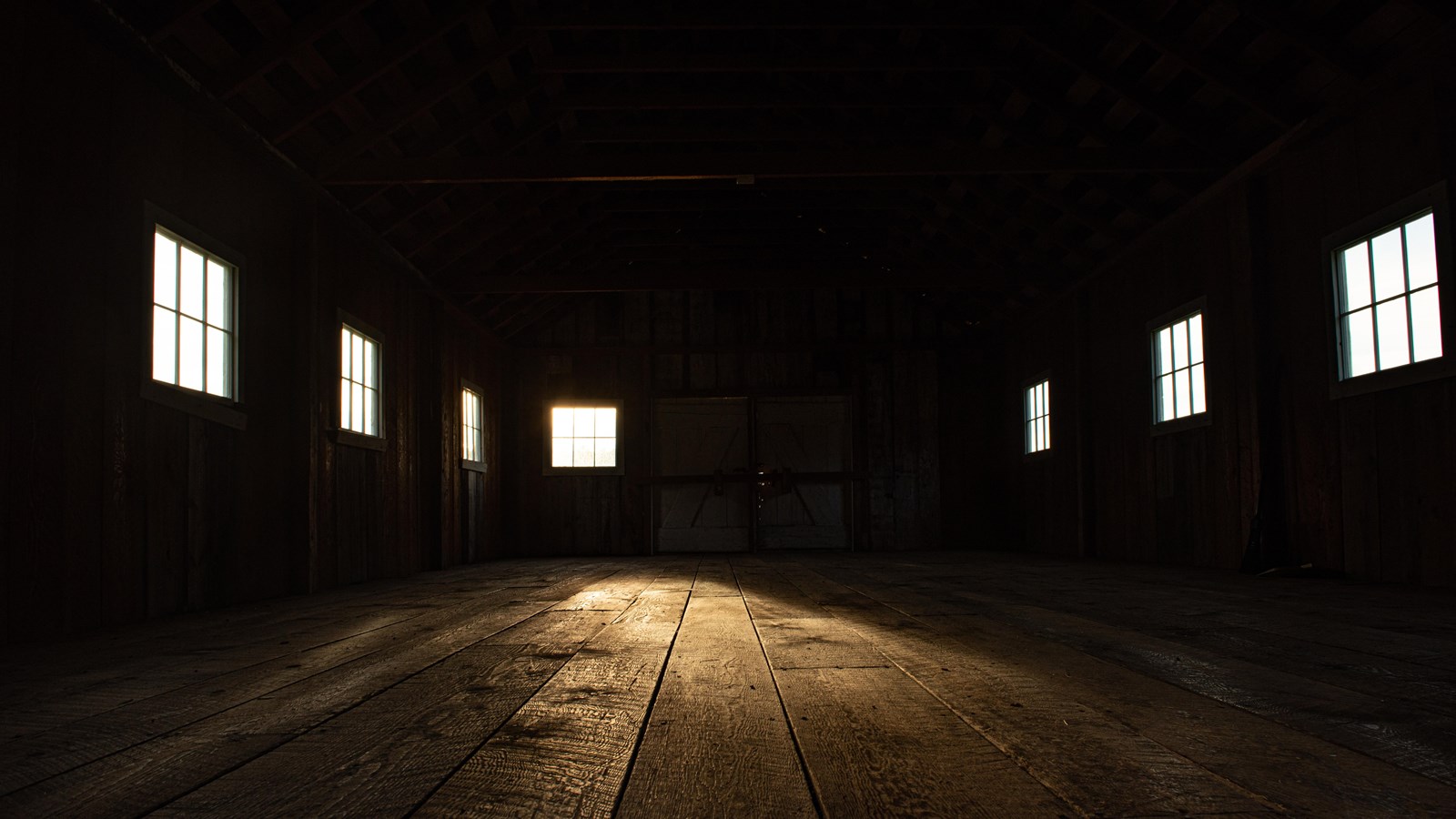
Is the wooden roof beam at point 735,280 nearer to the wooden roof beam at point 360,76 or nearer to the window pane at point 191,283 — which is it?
the wooden roof beam at point 360,76

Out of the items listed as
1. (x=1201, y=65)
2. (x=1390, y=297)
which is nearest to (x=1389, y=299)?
(x=1390, y=297)

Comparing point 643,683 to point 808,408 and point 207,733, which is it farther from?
point 808,408

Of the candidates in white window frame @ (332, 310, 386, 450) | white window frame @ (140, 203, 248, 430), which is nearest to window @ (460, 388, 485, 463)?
white window frame @ (332, 310, 386, 450)

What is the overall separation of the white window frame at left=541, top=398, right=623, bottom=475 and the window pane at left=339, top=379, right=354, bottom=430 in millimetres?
4175

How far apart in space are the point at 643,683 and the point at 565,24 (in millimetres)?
4314

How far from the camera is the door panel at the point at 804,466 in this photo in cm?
980

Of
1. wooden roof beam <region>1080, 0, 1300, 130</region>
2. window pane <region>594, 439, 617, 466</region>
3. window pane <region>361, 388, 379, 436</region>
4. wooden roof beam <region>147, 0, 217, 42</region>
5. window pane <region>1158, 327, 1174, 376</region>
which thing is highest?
wooden roof beam <region>1080, 0, 1300, 130</region>

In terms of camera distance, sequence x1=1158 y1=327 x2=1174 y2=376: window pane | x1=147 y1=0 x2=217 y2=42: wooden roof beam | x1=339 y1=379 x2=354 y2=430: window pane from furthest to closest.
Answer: x1=1158 y1=327 x2=1174 y2=376: window pane → x1=339 y1=379 x2=354 y2=430: window pane → x1=147 y1=0 x2=217 y2=42: wooden roof beam

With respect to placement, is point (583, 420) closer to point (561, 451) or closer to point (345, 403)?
point (561, 451)

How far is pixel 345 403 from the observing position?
5492 millimetres

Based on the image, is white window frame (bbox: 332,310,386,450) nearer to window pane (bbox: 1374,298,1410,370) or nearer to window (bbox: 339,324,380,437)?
window (bbox: 339,324,380,437)

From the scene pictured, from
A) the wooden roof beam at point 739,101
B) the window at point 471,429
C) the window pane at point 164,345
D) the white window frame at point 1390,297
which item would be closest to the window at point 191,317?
the window pane at point 164,345

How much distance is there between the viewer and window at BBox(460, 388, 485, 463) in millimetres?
8102

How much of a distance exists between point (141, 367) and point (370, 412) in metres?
2.50
